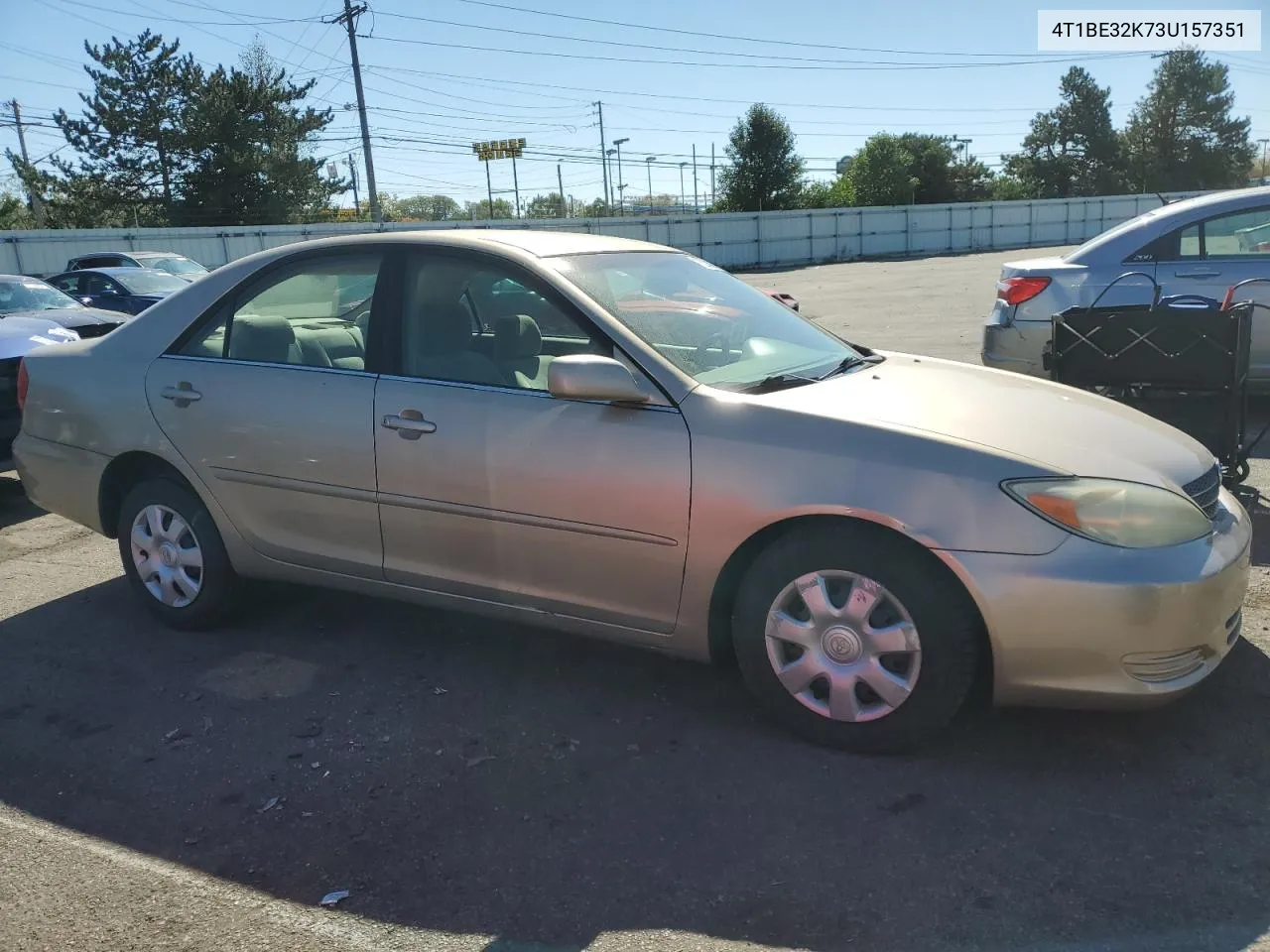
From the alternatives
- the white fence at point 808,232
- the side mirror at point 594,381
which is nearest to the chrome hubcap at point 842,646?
the side mirror at point 594,381

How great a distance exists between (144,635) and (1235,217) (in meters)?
6.92

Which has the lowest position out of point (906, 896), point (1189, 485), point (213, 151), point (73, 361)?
point (906, 896)

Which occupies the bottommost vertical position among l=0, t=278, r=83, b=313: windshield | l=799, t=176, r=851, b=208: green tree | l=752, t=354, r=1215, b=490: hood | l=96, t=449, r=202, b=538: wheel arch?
l=96, t=449, r=202, b=538: wheel arch

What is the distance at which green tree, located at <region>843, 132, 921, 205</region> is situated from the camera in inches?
2514

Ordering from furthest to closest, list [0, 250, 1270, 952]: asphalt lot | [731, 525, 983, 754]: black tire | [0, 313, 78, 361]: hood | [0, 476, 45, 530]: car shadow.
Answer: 1. [0, 313, 78, 361]: hood
2. [0, 476, 45, 530]: car shadow
3. [731, 525, 983, 754]: black tire
4. [0, 250, 1270, 952]: asphalt lot

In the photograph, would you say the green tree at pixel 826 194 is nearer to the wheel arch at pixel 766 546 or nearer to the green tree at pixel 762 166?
the green tree at pixel 762 166

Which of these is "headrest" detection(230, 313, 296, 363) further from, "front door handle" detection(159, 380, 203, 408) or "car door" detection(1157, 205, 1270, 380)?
"car door" detection(1157, 205, 1270, 380)

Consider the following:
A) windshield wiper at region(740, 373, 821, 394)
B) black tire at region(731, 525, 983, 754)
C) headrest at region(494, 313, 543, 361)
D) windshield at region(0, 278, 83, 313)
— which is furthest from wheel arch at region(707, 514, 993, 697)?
windshield at region(0, 278, 83, 313)

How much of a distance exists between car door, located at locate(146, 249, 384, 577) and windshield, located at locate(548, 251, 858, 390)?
0.93 m

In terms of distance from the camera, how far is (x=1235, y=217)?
671cm

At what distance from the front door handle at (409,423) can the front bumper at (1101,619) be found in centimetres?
185

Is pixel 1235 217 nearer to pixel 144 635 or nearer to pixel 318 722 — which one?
pixel 318 722

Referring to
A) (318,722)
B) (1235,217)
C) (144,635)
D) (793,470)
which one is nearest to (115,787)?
(318,722)

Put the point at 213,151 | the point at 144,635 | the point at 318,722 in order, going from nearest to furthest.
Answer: the point at 318,722 < the point at 144,635 < the point at 213,151
